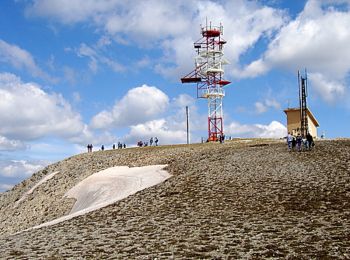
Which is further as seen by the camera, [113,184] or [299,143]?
[299,143]

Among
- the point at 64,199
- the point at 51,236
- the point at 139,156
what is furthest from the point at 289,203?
the point at 139,156

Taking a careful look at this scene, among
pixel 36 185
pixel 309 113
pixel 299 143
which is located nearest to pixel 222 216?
pixel 299 143

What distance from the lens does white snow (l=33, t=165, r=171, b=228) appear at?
41.6 metres

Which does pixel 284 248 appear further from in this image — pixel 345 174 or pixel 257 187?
pixel 345 174

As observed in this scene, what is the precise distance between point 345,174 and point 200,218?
14.5 meters

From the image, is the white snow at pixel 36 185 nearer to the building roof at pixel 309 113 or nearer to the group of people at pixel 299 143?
the group of people at pixel 299 143

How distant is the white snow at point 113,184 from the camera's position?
4162 cm

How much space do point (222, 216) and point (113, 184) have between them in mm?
22847

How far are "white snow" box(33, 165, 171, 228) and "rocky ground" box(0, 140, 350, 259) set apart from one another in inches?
65.3

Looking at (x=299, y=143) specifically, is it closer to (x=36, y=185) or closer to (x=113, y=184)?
(x=113, y=184)

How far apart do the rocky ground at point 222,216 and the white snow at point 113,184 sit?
1658 mm

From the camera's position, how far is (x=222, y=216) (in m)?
25.4

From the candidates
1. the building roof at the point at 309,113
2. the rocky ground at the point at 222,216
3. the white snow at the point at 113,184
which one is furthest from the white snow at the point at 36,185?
the building roof at the point at 309,113

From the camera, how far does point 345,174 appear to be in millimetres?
34312
